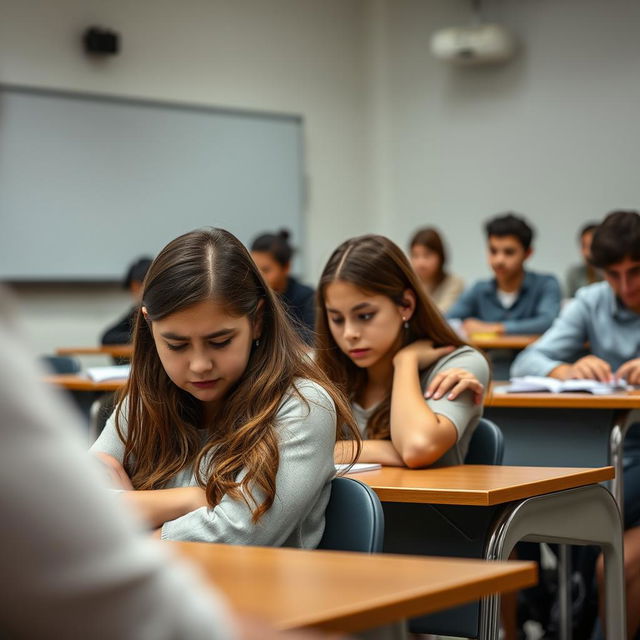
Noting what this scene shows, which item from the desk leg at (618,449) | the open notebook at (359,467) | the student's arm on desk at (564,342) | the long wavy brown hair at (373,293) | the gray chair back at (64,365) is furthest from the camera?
the gray chair back at (64,365)

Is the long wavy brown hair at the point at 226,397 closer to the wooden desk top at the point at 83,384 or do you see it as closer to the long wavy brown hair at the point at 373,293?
the long wavy brown hair at the point at 373,293

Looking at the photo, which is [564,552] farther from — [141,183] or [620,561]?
[141,183]

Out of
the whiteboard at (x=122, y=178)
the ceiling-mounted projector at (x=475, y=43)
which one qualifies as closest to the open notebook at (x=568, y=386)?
the whiteboard at (x=122, y=178)

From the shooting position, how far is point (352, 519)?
1.57 metres

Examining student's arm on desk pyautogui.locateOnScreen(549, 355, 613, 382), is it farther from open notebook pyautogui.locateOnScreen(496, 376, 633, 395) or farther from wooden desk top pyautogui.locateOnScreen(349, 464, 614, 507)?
wooden desk top pyautogui.locateOnScreen(349, 464, 614, 507)

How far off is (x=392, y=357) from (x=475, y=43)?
5.20 metres

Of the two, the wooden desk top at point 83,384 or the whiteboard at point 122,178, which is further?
the whiteboard at point 122,178

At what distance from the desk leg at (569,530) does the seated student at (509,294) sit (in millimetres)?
3543

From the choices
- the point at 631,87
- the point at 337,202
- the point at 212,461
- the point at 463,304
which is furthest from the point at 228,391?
the point at 337,202

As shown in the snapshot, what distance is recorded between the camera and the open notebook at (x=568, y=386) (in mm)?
2887

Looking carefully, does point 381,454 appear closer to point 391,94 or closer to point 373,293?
point 373,293

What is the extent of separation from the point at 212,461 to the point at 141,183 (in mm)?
5341

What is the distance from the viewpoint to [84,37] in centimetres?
664

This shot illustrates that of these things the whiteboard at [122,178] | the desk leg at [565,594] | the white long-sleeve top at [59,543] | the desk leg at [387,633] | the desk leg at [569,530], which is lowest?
the desk leg at [565,594]
